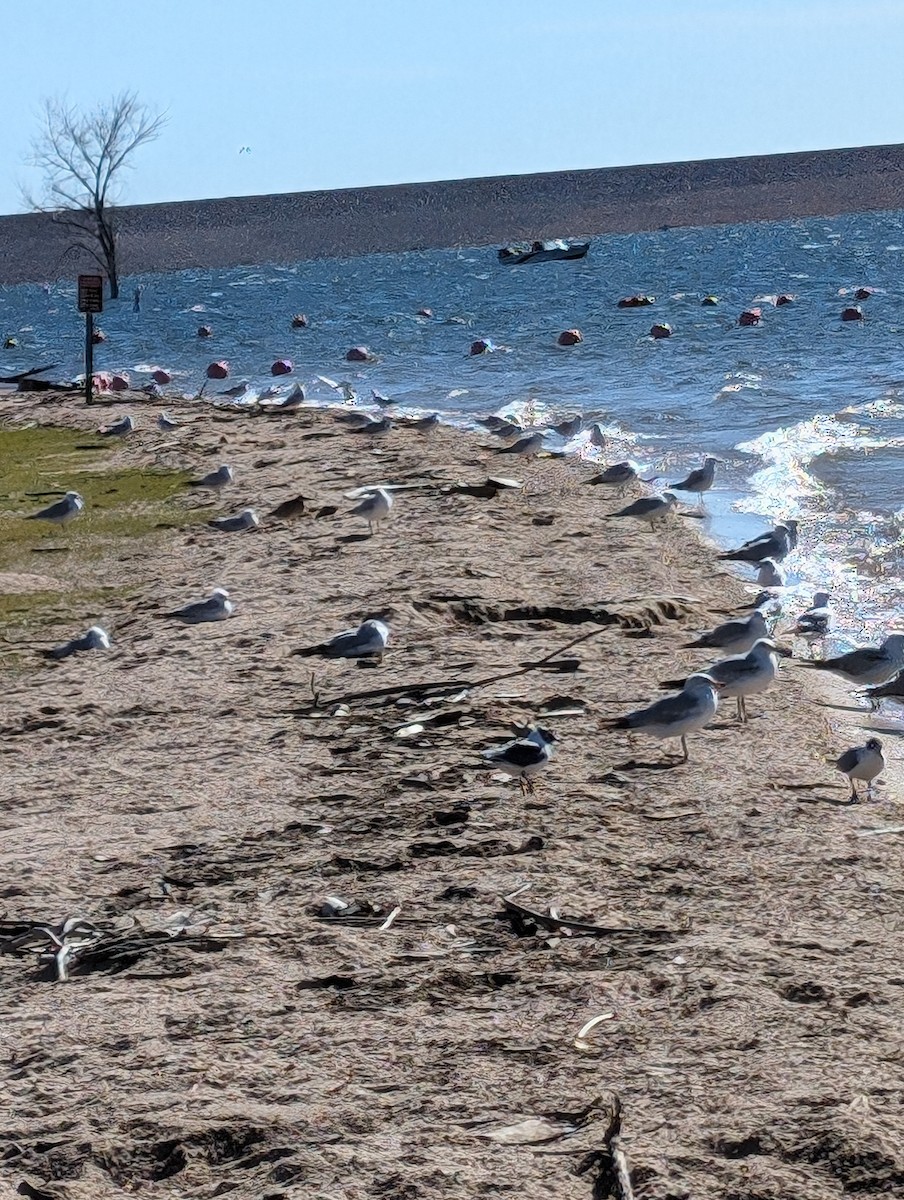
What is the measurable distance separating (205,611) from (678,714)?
354cm

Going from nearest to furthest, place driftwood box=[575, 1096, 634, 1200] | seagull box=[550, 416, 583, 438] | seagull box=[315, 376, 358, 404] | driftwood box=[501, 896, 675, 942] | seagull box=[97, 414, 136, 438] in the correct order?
driftwood box=[575, 1096, 634, 1200], driftwood box=[501, 896, 675, 942], seagull box=[550, 416, 583, 438], seagull box=[97, 414, 136, 438], seagull box=[315, 376, 358, 404]

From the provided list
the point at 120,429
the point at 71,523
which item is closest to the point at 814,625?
the point at 71,523

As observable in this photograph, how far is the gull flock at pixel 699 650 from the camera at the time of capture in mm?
6223

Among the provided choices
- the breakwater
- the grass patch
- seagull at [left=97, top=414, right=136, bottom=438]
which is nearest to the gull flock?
the grass patch

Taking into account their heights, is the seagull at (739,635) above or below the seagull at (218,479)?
below

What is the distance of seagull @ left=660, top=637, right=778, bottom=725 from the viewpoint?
7031mm

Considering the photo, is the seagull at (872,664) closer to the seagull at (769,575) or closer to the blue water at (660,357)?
the blue water at (660,357)

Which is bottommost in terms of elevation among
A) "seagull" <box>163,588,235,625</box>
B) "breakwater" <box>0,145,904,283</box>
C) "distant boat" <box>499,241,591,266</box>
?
"seagull" <box>163,588,235,625</box>

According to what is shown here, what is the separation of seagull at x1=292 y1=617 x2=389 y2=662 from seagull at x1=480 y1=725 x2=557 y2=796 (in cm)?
195

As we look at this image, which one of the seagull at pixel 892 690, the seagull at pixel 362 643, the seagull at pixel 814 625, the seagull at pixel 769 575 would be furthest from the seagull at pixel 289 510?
Result: the seagull at pixel 892 690

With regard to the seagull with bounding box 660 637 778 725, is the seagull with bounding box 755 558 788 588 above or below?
below

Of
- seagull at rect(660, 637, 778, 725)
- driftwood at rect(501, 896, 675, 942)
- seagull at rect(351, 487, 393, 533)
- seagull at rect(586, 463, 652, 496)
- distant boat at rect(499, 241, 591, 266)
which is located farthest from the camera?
distant boat at rect(499, 241, 591, 266)

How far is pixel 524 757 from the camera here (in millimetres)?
6027

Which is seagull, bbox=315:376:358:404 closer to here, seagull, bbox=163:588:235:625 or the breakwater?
A: seagull, bbox=163:588:235:625
